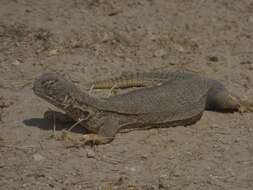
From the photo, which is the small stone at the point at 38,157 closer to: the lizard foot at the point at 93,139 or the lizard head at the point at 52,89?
the lizard foot at the point at 93,139

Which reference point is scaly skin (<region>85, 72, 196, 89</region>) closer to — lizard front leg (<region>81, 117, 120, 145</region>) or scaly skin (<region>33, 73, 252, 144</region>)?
scaly skin (<region>33, 73, 252, 144</region>)

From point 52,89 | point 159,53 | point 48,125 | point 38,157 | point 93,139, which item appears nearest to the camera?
point 38,157

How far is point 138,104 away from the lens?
9352 millimetres

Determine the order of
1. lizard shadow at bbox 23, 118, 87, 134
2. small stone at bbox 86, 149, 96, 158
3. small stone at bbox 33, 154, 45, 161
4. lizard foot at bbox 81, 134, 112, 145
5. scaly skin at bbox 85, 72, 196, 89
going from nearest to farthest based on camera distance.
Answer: small stone at bbox 33, 154, 45, 161 → small stone at bbox 86, 149, 96, 158 → lizard foot at bbox 81, 134, 112, 145 → lizard shadow at bbox 23, 118, 87, 134 → scaly skin at bbox 85, 72, 196, 89

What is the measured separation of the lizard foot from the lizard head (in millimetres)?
541

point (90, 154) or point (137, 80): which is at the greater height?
point (90, 154)

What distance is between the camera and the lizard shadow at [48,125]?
9203 millimetres

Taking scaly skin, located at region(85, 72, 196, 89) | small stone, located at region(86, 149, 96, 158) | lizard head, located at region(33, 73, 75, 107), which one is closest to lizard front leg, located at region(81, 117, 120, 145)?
small stone, located at region(86, 149, 96, 158)

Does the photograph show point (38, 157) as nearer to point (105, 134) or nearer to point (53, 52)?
point (105, 134)

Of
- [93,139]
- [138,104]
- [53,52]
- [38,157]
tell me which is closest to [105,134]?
[93,139]

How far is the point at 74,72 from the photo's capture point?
11484 millimetres

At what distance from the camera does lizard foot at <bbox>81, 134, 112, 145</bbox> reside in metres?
8.67

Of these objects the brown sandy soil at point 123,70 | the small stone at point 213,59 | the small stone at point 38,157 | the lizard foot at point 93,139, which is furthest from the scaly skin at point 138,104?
the small stone at point 213,59

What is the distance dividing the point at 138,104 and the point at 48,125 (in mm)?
1149
